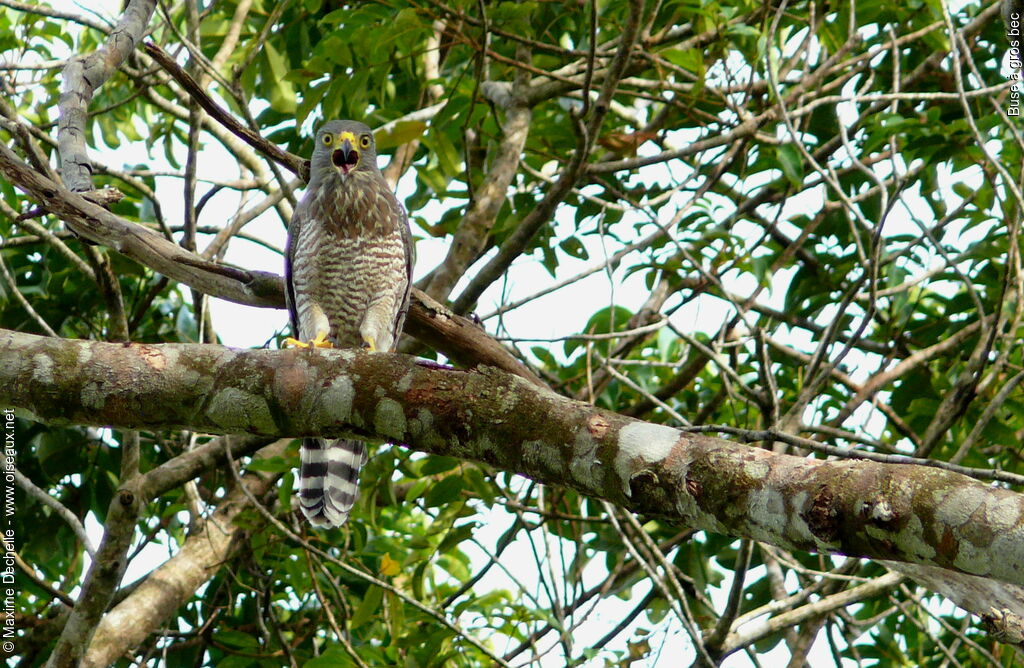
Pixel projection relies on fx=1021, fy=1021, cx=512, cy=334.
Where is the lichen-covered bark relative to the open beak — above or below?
below

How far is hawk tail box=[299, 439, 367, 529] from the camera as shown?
12.3 feet

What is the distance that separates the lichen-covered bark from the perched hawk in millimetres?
1607

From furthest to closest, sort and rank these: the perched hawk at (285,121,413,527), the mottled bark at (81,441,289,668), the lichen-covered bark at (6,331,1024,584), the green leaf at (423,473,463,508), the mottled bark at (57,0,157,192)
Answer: the perched hawk at (285,121,413,527)
the mottled bark at (81,441,289,668)
the green leaf at (423,473,463,508)
the mottled bark at (57,0,157,192)
the lichen-covered bark at (6,331,1024,584)

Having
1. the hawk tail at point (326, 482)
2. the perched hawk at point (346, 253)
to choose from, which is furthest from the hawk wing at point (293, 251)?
the hawk tail at point (326, 482)

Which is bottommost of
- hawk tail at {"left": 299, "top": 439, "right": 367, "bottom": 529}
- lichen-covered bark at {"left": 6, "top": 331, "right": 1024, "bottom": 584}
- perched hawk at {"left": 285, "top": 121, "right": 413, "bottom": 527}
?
lichen-covered bark at {"left": 6, "top": 331, "right": 1024, "bottom": 584}

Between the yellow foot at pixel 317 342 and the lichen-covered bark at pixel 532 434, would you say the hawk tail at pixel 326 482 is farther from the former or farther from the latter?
the lichen-covered bark at pixel 532 434

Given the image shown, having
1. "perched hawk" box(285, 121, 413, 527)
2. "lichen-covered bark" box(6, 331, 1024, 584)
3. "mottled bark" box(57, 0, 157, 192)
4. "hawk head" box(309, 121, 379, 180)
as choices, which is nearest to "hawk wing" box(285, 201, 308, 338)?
"perched hawk" box(285, 121, 413, 527)

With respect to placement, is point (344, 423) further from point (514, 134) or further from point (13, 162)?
point (514, 134)

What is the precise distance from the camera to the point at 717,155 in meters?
4.99

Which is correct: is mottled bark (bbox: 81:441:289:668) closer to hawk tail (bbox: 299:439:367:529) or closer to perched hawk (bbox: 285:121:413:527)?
hawk tail (bbox: 299:439:367:529)

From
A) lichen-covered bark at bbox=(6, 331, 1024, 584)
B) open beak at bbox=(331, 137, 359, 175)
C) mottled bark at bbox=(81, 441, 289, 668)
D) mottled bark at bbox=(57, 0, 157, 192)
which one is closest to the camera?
lichen-covered bark at bbox=(6, 331, 1024, 584)

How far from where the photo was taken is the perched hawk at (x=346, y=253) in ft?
14.2

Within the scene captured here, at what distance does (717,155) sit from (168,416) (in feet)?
10.6

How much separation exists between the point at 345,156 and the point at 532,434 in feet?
8.26
